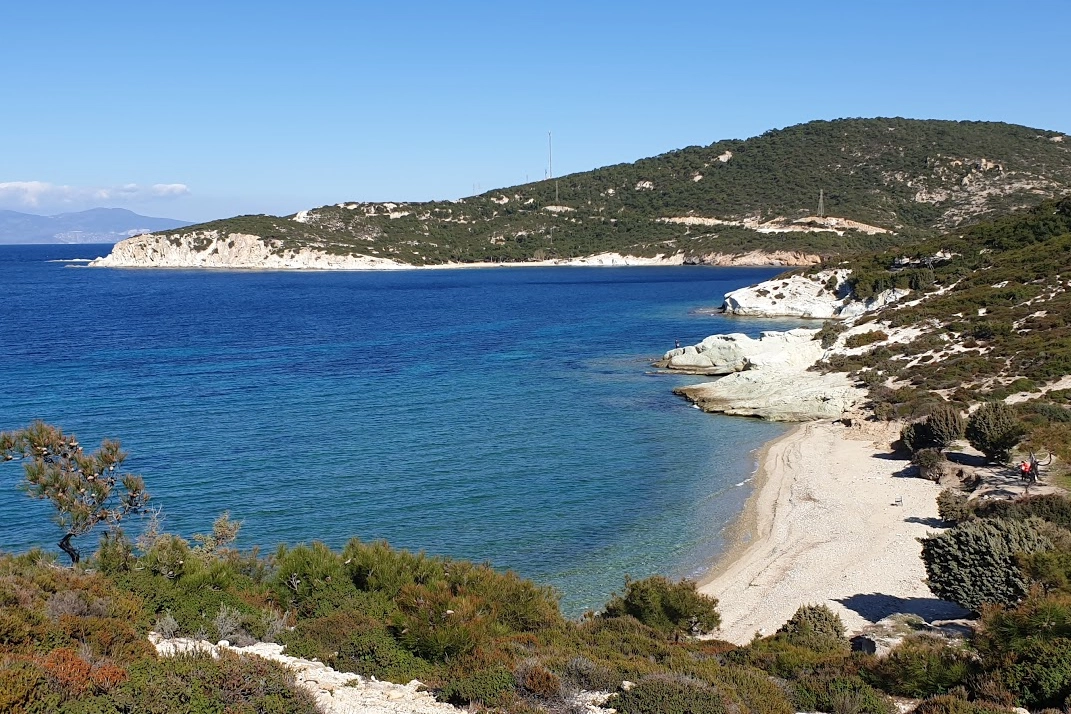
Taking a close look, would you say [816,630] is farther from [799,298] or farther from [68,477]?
[799,298]

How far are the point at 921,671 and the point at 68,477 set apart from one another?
42.5 feet

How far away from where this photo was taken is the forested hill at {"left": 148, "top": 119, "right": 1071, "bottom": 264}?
146 meters

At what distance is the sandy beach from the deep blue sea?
1131 mm

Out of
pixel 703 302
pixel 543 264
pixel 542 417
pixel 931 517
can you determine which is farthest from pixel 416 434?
pixel 543 264

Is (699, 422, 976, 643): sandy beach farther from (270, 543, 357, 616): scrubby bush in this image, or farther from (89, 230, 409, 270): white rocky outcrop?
(89, 230, 409, 270): white rocky outcrop

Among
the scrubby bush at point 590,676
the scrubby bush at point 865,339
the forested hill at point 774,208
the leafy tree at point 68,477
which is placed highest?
the forested hill at point 774,208

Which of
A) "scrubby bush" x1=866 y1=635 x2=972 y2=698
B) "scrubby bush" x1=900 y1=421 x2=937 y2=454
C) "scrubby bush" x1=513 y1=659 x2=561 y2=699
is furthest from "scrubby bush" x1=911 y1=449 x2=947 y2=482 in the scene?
"scrubby bush" x1=513 y1=659 x2=561 y2=699

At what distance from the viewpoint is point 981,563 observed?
13.1m

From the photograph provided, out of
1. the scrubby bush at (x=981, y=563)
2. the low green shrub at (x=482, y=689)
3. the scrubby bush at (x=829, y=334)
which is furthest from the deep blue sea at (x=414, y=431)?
the scrubby bush at (x=829, y=334)

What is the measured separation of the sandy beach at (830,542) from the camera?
15281mm

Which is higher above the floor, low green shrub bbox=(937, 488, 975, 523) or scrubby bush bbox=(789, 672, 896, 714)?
scrubby bush bbox=(789, 672, 896, 714)

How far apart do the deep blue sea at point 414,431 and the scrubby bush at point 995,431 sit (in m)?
6.75

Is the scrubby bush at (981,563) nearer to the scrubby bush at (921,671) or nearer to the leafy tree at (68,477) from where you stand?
the scrubby bush at (921,671)

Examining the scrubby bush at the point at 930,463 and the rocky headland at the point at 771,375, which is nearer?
the scrubby bush at the point at 930,463
